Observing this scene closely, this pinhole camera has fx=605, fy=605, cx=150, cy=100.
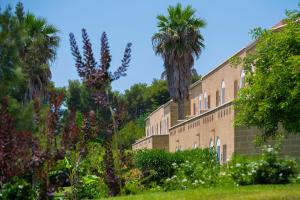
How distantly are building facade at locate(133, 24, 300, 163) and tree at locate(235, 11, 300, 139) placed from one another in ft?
9.08

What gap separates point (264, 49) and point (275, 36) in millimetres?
529

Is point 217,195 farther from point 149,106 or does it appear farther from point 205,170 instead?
point 149,106

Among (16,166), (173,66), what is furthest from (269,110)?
(173,66)

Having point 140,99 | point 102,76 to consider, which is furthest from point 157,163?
point 140,99

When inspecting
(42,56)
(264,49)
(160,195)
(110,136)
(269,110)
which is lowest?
(160,195)

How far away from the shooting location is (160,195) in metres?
14.1

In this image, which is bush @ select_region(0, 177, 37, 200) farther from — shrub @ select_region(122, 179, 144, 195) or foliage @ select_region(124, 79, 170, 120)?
foliage @ select_region(124, 79, 170, 120)

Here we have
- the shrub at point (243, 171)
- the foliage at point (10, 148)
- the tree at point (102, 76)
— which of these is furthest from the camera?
the shrub at point (243, 171)

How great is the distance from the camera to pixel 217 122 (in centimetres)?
2977

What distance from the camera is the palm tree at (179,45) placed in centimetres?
4294

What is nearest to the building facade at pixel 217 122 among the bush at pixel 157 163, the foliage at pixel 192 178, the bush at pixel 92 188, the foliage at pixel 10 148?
the bush at pixel 157 163

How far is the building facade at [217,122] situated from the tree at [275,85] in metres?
2.77

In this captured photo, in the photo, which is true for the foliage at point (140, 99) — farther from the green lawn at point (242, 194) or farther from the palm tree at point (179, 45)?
the green lawn at point (242, 194)

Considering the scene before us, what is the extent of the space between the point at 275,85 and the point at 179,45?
26393 mm
